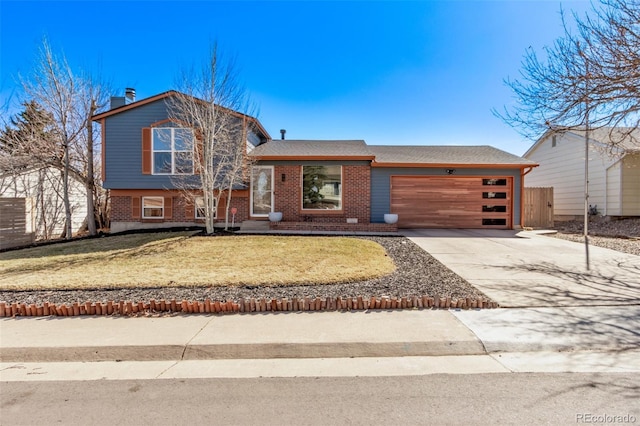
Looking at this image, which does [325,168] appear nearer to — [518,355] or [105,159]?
[105,159]

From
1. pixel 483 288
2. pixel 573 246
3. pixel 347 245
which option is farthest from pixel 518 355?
pixel 573 246

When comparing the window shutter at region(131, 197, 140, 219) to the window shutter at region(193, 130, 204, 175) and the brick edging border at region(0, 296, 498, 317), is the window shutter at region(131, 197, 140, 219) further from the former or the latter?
the brick edging border at region(0, 296, 498, 317)

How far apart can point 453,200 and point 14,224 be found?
56.3ft

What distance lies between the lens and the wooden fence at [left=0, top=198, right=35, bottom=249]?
11.5m

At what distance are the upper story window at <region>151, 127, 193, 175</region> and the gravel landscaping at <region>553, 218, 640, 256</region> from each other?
587 inches

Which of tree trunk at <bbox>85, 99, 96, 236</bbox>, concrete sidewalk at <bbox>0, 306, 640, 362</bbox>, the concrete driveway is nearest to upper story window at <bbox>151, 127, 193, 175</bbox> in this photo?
tree trunk at <bbox>85, 99, 96, 236</bbox>

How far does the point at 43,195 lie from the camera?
14.6m

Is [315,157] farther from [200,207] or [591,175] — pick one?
[591,175]

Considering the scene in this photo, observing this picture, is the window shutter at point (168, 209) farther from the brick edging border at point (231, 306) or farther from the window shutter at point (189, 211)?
the brick edging border at point (231, 306)

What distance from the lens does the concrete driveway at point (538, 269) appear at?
5262 millimetres

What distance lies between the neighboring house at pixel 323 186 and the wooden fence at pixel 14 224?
2.87 m

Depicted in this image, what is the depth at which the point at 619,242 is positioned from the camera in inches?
424

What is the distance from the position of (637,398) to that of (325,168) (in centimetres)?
1132

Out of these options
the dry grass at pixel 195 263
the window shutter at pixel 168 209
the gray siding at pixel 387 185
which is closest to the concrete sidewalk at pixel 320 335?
the dry grass at pixel 195 263
